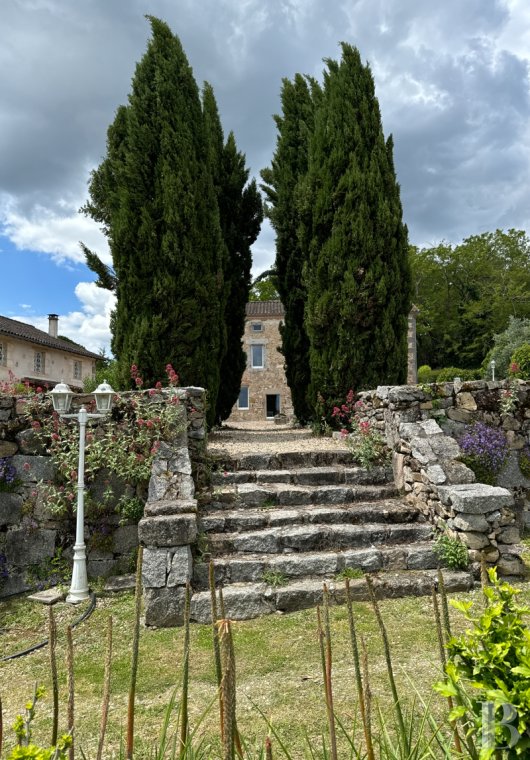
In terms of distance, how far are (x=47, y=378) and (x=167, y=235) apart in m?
21.7

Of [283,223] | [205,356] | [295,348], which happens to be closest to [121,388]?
[205,356]

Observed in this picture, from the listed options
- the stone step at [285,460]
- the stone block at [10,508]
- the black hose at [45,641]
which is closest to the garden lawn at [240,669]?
the black hose at [45,641]

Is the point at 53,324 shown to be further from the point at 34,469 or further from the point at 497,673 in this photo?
the point at 497,673

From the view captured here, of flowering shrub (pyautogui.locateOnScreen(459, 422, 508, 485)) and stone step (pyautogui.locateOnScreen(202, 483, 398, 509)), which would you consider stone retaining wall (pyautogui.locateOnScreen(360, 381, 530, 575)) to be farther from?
stone step (pyautogui.locateOnScreen(202, 483, 398, 509))

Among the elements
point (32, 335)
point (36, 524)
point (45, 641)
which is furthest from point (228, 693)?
point (32, 335)

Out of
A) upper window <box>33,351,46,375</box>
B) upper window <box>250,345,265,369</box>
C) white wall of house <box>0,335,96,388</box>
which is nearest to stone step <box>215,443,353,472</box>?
white wall of house <box>0,335,96,388</box>

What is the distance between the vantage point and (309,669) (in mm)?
3500

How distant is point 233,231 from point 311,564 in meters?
8.74

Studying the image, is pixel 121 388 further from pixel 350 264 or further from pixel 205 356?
pixel 350 264

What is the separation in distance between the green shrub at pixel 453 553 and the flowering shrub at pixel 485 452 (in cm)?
172

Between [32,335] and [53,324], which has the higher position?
[53,324]

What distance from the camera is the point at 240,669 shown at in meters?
3.56

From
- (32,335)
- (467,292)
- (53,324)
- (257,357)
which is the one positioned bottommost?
(257,357)

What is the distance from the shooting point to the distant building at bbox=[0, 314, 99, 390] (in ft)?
80.8
